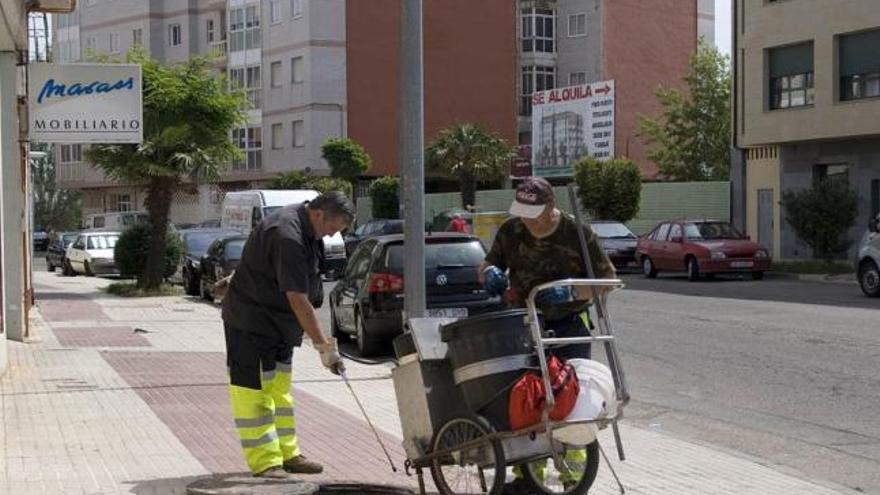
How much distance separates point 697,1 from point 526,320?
5787cm

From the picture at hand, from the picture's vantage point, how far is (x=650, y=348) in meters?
15.7

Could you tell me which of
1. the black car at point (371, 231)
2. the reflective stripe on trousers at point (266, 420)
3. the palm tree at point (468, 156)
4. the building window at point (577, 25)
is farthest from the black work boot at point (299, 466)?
the building window at point (577, 25)

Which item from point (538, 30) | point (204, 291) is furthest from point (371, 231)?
point (538, 30)

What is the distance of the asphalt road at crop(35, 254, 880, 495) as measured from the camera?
9.45 m

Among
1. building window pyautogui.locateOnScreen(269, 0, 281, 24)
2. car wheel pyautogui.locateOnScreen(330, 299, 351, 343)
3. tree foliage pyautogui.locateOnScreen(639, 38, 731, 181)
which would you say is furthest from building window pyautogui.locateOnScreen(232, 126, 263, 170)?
car wheel pyautogui.locateOnScreen(330, 299, 351, 343)

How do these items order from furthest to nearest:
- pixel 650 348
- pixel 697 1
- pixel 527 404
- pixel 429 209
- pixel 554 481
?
pixel 697 1 → pixel 429 209 → pixel 650 348 → pixel 554 481 → pixel 527 404

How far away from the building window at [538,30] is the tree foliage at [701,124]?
684 cm

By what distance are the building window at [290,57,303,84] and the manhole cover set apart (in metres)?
53.5

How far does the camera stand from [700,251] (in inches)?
1179

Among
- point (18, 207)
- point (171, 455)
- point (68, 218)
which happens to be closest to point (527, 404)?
point (171, 455)

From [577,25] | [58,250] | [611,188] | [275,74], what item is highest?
[577,25]

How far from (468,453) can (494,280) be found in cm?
112

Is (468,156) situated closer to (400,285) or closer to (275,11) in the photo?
(275,11)

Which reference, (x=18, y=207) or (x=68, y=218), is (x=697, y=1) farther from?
(x=18, y=207)
